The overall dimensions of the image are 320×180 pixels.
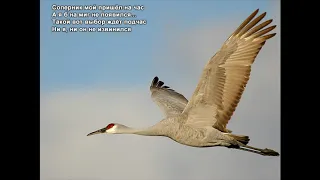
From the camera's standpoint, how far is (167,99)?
588cm

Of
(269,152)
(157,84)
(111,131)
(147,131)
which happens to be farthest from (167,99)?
(269,152)

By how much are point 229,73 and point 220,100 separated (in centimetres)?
24

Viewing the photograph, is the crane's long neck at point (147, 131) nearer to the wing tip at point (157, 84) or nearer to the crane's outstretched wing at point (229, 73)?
the crane's outstretched wing at point (229, 73)

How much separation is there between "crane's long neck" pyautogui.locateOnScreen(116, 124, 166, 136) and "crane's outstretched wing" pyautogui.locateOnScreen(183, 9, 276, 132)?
0.27 m

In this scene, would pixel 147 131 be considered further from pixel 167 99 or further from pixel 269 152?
pixel 269 152

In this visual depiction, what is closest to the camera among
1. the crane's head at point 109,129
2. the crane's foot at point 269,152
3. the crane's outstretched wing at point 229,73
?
the crane's outstretched wing at point 229,73

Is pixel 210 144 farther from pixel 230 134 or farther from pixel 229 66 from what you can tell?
pixel 229 66

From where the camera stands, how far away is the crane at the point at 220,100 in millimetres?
5121

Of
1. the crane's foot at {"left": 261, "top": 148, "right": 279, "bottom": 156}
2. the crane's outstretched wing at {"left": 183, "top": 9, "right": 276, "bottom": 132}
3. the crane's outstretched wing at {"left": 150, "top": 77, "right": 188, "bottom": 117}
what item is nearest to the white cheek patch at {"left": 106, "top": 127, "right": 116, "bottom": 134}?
the crane's outstretched wing at {"left": 150, "top": 77, "right": 188, "bottom": 117}

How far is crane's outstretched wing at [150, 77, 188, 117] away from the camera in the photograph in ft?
18.6

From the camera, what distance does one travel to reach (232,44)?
5129mm

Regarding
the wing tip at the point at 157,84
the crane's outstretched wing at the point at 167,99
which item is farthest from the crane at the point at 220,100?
the wing tip at the point at 157,84

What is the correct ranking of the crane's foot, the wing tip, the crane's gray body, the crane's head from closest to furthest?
the crane's gray body, the crane's foot, the crane's head, the wing tip

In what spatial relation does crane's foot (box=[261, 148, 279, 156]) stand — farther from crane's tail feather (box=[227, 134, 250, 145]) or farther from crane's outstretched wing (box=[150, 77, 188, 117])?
crane's outstretched wing (box=[150, 77, 188, 117])
